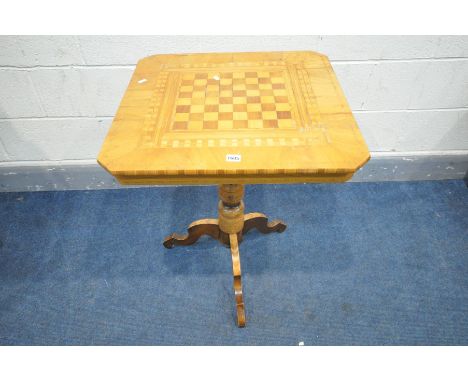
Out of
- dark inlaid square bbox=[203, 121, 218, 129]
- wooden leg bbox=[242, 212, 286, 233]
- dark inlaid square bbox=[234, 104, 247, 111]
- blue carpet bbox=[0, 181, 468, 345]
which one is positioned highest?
dark inlaid square bbox=[234, 104, 247, 111]

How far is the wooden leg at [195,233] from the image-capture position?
A: 1505mm

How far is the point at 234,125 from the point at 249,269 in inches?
31.4

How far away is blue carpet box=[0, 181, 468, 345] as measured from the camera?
133 centimetres

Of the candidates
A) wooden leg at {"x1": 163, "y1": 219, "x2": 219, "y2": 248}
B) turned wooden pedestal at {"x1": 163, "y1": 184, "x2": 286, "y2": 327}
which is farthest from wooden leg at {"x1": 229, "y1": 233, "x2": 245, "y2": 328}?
wooden leg at {"x1": 163, "y1": 219, "x2": 219, "y2": 248}

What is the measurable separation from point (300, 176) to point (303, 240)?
2.73 ft

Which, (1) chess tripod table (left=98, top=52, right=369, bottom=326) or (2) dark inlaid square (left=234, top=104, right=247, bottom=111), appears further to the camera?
(2) dark inlaid square (left=234, top=104, right=247, bottom=111)

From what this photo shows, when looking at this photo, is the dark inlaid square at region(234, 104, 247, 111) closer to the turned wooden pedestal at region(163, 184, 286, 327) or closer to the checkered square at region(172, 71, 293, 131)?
the checkered square at region(172, 71, 293, 131)

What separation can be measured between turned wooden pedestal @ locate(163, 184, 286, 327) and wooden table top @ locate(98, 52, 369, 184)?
13.3 inches

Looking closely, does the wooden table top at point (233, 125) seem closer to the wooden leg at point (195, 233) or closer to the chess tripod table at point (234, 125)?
the chess tripod table at point (234, 125)

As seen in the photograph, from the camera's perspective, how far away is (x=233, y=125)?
0.96m

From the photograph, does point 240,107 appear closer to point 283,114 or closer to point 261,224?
point 283,114

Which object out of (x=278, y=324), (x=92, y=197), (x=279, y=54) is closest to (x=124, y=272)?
(x=92, y=197)

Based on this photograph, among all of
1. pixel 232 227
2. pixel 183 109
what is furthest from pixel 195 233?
pixel 183 109

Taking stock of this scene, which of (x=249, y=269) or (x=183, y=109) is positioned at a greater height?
(x=183, y=109)
